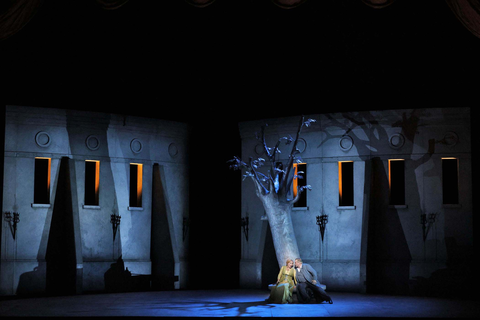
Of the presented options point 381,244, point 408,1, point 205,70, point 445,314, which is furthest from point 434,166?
point 205,70

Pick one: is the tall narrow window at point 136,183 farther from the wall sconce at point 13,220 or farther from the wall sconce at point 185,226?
the wall sconce at point 13,220

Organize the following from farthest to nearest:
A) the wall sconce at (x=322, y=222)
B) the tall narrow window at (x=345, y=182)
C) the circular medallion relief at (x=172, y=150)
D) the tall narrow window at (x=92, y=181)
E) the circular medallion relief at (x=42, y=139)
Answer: the circular medallion relief at (x=172, y=150)
the tall narrow window at (x=92, y=181)
the tall narrow window at (x=345, y=182)
the wall sconce at (x=322, y=222)
the circular medallion relief at (x=42, y=139)

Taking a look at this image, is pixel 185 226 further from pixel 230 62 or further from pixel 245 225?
pixel 230 62

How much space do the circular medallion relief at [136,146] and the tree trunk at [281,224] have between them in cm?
606

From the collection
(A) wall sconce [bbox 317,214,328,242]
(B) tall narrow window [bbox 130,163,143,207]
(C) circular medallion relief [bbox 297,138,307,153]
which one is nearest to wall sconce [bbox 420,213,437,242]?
(A) wall sconce [bbox 317,214,328,242]

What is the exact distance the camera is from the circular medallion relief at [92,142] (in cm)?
2139

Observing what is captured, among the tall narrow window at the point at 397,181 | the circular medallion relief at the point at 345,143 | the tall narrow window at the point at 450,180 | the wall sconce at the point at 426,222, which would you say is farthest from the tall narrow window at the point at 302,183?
the tall narrow window at the point at 450,180

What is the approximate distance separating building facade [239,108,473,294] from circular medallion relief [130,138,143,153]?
17.3ft

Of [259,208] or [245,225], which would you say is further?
[245,225]

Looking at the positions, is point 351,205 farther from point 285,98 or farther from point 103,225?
point 103,225

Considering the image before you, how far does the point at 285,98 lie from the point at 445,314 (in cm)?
1125

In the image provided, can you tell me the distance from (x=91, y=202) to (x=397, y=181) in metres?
11.1

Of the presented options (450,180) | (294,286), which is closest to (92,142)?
(294,286)

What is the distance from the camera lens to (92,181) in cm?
2189
